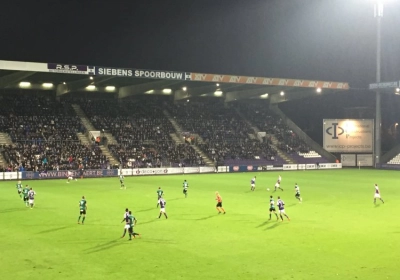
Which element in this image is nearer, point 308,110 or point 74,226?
point 74,226

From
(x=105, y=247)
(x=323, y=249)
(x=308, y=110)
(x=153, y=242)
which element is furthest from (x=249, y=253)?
(x=308, y=110)

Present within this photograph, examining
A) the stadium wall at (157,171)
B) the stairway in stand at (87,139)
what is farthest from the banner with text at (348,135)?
the stairway in stand at (87,139)

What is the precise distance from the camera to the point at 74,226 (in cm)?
2373

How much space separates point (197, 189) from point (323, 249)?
24.4m

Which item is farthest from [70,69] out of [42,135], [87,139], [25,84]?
[25,84]

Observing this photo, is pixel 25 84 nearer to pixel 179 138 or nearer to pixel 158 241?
pixel 179 138

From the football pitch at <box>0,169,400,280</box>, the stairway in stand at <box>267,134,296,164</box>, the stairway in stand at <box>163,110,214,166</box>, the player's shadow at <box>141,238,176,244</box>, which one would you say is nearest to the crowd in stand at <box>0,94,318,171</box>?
the stairway in stand at <box>163,110,214,166</box>

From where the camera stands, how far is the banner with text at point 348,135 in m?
77.1

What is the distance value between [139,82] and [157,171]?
13.0m

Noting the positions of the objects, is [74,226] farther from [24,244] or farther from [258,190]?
[258,190]

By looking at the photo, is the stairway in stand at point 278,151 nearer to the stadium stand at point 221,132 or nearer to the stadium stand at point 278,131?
the stadium stand at point 278,131

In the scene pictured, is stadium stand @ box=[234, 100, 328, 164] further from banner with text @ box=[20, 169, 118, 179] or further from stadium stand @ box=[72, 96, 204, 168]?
banner with text @ box=[20, 169, 118, 179]

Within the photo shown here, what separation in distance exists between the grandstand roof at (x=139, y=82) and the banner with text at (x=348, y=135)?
667 centimetres

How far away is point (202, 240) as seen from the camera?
66.9 feet
